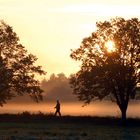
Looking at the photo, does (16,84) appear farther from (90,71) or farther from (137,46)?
(137,46)

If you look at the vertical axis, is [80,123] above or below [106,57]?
below

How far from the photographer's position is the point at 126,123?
76750 millimetres

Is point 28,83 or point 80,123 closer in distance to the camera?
point 80,123

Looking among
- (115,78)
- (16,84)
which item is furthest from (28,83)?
(115,78)

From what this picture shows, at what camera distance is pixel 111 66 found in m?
81.4

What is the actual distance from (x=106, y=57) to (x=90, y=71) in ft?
10.0

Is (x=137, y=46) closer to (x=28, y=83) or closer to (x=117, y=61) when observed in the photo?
(x=117, y=61)

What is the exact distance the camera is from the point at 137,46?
8294 centimetres

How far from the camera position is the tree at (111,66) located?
8038 centimetres

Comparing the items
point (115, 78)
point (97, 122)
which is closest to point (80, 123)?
point (97, 122)

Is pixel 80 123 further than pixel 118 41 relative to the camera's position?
No

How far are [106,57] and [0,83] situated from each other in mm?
14703

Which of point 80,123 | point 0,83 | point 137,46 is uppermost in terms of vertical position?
point 137,46

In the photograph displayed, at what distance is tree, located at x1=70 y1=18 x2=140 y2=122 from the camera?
80.4m
